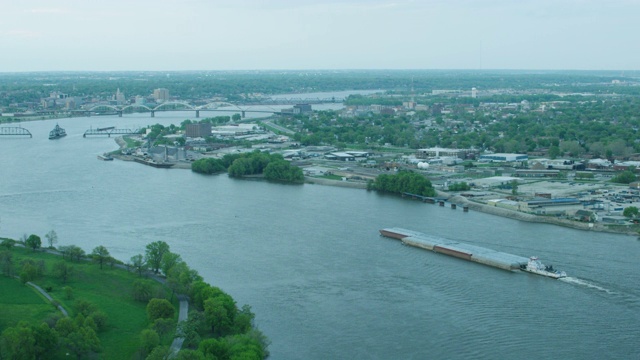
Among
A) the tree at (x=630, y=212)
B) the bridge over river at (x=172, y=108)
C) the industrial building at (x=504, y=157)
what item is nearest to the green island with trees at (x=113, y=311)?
the tree at (x=630, y=212)

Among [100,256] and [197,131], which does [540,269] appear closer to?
[100,256]

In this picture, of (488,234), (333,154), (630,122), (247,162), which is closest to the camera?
(488,234)

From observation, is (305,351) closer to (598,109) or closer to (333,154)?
(333,154)

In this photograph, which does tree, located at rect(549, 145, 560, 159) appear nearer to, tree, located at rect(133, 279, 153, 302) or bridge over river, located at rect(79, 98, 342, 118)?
tree, located at rect(133, 279, 153, 302)

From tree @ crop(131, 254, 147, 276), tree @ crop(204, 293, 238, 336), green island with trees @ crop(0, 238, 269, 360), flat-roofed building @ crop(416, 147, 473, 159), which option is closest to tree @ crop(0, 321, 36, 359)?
green island with trees @ crop(0, 238, 269, 360)

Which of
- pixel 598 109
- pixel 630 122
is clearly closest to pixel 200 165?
pixel 630 122

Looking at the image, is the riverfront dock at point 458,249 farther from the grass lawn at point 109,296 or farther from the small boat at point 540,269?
the grass lawn at point 109,296
